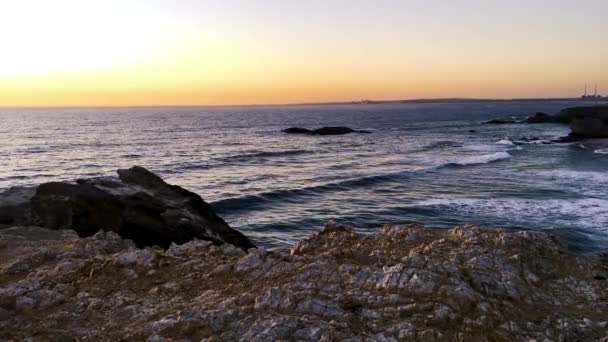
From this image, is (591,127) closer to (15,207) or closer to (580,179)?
(580,179)

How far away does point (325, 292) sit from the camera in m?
8.16

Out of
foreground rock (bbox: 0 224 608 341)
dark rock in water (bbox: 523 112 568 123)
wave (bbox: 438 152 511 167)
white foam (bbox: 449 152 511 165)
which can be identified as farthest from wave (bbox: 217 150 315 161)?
dark rock in water (bbox: 523 112 568 123)

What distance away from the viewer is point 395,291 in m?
8.06

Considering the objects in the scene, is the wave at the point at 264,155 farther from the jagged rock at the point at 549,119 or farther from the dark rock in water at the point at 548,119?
the dark rock in water at the point at 548,119

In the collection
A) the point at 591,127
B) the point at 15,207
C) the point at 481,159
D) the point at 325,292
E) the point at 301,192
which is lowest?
the point at 301,192

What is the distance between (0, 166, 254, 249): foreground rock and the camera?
56.2ft

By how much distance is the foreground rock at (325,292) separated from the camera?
7.20 metres

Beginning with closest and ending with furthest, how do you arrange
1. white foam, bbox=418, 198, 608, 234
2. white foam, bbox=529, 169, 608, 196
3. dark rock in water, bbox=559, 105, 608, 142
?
white foam, bbox=418, 198, 608, 234
white foam, bbox=529, 169, 608, 196
dark rock in water, bbox=559, 105, 608, 142

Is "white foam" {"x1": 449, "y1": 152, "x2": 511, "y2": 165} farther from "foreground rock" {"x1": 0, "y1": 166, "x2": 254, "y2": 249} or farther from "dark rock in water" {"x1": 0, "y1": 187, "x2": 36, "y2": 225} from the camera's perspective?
"dark rock in water" {"x1": 0, "y1": 187, "x2": 36, "y2": 225}

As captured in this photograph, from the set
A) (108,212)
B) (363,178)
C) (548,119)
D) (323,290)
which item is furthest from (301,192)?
(548,119)

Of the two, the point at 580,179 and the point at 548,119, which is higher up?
the point at 548,119

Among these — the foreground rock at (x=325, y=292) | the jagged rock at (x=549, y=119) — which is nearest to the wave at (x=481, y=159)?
the foreground rock at (x=325, y=292)

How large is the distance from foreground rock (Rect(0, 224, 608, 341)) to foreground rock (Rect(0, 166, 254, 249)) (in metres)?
6.87

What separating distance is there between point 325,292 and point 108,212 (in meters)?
12.4
